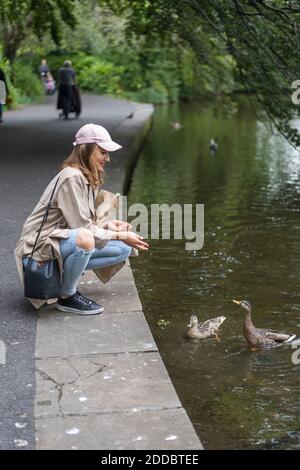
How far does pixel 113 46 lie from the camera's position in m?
44.3

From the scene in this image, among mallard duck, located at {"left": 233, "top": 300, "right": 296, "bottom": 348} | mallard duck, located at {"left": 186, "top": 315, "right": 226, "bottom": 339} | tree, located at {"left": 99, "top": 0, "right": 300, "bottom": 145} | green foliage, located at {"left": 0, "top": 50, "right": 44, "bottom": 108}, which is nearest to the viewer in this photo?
mallard duck, located at {"left": 233, "top": 300, "right": 296, "bottom": 348}

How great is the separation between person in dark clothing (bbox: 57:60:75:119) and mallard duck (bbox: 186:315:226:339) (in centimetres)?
1897

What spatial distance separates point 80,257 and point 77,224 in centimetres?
25

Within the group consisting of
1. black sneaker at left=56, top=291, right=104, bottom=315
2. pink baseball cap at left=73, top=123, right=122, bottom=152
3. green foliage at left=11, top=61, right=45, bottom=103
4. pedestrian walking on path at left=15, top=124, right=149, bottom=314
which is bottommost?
green foliage at left=11, top=61, right=45, bottom=103

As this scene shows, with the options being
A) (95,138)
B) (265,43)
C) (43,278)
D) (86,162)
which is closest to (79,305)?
(43,278)

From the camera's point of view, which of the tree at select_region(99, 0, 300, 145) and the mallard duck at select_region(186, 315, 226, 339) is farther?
the tree at select_region(99, 0, 300, 145)

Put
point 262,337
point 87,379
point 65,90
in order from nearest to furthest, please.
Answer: point 87,379 < point 262,337 < point 65,90

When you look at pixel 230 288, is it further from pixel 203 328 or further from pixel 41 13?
pixel 41 13

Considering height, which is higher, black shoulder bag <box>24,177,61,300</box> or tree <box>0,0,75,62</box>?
tree <box>0,0,75,62</box>

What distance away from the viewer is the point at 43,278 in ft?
20.5

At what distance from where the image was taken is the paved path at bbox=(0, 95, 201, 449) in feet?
14.5

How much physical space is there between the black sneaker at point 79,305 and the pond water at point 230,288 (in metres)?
0.70

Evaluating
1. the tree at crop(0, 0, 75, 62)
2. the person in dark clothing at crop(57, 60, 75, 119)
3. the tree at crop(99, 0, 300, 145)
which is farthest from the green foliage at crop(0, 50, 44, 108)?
the tree at crop(99, 0, 300, 145)

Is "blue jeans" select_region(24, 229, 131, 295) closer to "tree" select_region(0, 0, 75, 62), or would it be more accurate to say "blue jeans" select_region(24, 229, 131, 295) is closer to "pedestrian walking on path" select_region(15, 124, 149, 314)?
"pedestrian walking on path" select_region(15, 124, 149, 314)
